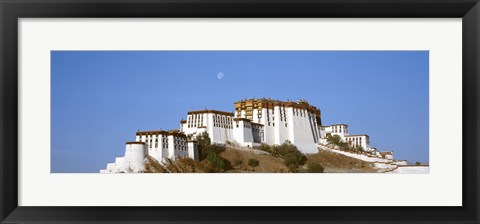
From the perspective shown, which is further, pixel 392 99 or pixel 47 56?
pixel 392 99

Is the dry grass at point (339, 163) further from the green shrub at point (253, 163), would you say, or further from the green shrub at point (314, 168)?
the green shrub at point (253, 163)

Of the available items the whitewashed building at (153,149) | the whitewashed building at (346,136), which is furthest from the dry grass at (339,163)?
the whitewashed building at (153,149)

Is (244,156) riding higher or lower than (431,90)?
lower

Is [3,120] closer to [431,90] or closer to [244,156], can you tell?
[244,156]
